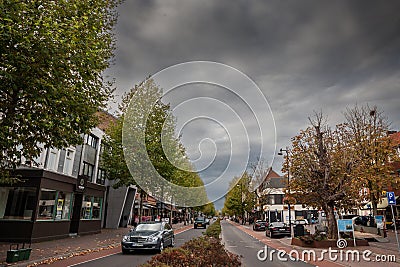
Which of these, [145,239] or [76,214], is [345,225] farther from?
[76,214]

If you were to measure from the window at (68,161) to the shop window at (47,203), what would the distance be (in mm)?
3816

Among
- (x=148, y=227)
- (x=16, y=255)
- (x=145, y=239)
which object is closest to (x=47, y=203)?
(x=148, y=227)

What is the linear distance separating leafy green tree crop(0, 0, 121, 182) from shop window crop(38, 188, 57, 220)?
9773 millimetres

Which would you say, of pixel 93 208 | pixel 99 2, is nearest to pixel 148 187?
pixel 93 208

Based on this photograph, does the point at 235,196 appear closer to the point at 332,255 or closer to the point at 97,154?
the point at 97,154

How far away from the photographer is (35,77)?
971cm

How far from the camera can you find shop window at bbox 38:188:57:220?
2086cm

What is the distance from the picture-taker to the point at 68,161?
2644cm

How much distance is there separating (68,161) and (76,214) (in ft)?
14.3

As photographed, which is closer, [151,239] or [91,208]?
[151,239]

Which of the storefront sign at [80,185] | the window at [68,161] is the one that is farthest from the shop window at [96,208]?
the window at [68,161]

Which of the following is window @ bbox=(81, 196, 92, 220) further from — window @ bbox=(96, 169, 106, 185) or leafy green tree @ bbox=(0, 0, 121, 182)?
leafy green tree @ bbox=(0, 0, 121, 182)

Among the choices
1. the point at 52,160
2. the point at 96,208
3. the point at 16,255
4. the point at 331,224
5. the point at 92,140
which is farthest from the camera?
the point at 92,140

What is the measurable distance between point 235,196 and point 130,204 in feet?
119
